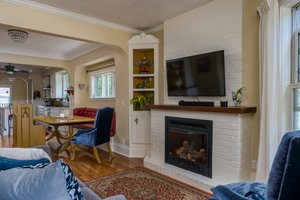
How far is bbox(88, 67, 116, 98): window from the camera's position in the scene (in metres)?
5.46

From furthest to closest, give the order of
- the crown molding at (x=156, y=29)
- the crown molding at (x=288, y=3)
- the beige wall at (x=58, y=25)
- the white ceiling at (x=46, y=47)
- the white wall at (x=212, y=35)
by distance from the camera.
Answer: the white ceiling at (x=46, y=47) → the crown molding at (x=156, y=29) → the beige wall at (x=58, y=25) → the white wall at (x=212, y=35) → the crown molding at (x=288, y=3)

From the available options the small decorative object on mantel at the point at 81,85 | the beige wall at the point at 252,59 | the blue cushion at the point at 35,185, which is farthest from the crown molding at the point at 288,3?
the small decorative object on mantel at the point at 81,85

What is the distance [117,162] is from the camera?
3697 millimetres

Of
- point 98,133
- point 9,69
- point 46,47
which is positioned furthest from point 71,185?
point 9,69

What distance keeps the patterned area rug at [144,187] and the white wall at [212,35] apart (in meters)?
1.28

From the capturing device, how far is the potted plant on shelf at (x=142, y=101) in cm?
395

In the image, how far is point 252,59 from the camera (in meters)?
2.53

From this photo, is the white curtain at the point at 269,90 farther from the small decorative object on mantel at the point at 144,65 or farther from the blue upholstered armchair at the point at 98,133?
the blue upholstered armchair at the point at 98,133

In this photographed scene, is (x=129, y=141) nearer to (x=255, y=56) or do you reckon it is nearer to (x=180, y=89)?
(x=180, y=89)

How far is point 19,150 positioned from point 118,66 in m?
3.22

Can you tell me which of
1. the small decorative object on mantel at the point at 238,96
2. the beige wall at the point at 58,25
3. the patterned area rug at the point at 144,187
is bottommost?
the patterned area rug at the point at 144,187

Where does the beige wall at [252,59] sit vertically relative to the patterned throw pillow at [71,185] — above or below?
above

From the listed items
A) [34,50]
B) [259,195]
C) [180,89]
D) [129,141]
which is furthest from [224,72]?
[34,50]

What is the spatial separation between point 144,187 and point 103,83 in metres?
3.80
